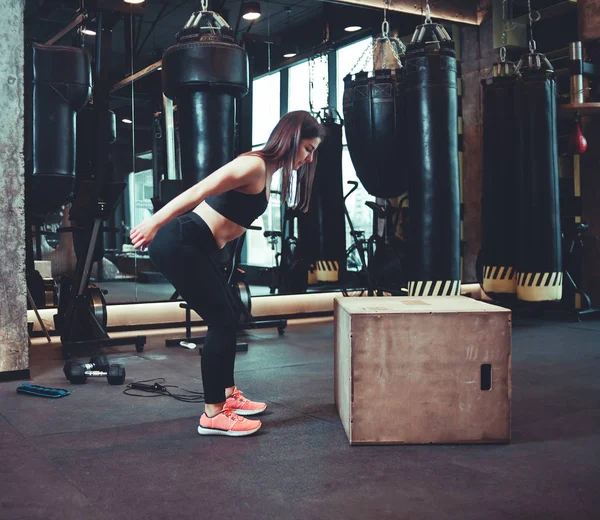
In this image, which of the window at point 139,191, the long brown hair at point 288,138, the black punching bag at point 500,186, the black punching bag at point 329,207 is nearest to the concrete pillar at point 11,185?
the long brown hair at point 288,138

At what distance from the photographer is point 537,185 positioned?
493 cm

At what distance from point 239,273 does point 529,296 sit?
2.25 metres

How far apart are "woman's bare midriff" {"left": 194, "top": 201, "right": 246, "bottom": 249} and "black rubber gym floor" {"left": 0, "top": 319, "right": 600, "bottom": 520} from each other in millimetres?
845

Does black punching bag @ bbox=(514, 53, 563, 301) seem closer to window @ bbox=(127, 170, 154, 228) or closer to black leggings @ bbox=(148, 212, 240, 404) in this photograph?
black leggings @ bbox=(148, 212, 240, 404)

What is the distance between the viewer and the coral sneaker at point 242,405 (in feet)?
10.7

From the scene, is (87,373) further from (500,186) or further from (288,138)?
(500,186)

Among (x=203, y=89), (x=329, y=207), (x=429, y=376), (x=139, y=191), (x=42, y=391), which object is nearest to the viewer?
(x=429, y=376)

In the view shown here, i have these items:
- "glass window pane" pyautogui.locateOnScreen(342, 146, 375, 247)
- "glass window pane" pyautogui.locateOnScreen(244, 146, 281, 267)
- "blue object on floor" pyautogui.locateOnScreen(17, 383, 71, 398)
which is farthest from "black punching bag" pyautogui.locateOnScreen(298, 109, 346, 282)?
"blue object on floor" pyautogui.locateOnScreen(17, 383, 71, 398)

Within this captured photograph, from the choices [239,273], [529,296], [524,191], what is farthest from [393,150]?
[239,273]

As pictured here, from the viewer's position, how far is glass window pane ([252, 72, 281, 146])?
7.20 m

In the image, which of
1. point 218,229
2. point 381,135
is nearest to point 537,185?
point 381,135

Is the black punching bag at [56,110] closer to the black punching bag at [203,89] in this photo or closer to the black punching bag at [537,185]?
the black punching bag at [203,89]

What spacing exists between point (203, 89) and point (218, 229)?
181cm

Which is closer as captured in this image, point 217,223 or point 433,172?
point 217,223
